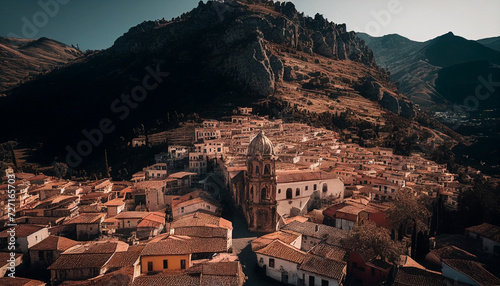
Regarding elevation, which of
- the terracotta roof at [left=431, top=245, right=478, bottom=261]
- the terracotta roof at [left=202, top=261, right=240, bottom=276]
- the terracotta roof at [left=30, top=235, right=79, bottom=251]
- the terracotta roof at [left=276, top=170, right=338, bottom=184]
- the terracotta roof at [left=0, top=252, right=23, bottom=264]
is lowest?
the terracotta roof at [left=431, top=245, right=478, bottom=261]

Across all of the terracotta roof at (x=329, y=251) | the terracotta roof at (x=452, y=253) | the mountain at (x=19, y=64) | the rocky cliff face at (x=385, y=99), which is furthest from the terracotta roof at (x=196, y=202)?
the mountain at (x=19, y=64)

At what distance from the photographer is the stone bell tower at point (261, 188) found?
2867 cm

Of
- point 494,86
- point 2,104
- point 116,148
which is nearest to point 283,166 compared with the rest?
point 116,148

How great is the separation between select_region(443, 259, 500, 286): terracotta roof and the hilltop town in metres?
0.07

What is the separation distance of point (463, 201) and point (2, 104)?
13477 centimetres

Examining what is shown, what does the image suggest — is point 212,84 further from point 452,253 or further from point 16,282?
point 452,253

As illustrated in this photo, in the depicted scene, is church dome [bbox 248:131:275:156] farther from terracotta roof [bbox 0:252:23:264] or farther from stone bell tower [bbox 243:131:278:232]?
terracotta roof [bbox 0:252:23:264]

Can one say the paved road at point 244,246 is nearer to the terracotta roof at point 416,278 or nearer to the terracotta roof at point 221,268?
the terracotta roof at point 221,268

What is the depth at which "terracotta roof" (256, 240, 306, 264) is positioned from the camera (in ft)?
69.7

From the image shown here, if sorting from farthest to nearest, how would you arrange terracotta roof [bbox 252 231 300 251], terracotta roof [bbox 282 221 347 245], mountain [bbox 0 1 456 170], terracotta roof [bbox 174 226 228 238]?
mountain [bbox 0 1 456 170] → terracotta roof [bbox 282 221 347 245] → terracotta roof [bbox 174 226 228 238] → terracotta roof [bbox 252 231 300 251]

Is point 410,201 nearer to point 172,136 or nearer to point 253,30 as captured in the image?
point 172,136

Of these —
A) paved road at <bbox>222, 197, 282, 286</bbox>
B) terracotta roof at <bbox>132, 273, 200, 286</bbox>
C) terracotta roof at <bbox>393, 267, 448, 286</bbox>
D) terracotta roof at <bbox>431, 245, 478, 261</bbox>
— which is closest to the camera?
terracotta roof at <bbox>393, 267, 448, 286</bbox>

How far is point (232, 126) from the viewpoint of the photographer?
67.6 metres

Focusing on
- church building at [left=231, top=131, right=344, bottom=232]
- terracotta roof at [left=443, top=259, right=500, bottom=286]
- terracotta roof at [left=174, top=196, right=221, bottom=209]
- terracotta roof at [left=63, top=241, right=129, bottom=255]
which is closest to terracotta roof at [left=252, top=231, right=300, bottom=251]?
church building at [left=231, top=131, right=344, bottom=232]
